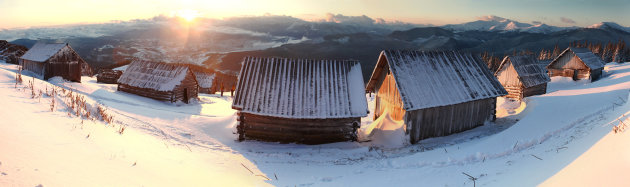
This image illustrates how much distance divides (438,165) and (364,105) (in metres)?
7.26

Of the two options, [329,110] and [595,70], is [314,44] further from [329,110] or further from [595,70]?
[329,110]

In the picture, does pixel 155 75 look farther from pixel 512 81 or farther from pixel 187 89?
pixel 512 81

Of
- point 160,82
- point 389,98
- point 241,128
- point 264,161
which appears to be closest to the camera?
point 264,161

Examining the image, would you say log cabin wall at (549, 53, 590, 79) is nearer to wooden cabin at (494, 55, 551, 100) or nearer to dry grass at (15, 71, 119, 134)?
wooden cabin at (494, 55, 551, 100)

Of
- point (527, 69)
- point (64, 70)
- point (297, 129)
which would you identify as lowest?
point (297, 129)

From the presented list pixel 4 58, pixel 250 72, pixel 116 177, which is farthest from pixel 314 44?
pixel 116 177

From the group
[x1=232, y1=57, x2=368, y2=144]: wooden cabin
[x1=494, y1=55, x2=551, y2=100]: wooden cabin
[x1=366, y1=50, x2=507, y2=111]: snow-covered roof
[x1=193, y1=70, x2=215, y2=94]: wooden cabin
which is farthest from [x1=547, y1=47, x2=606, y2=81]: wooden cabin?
[x1=193, y1=70, x2=215, y2=94]: wooden cabin

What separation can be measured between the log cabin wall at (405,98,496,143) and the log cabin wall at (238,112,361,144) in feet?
9.55

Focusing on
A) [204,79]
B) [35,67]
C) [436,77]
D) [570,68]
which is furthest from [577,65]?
[35,67]

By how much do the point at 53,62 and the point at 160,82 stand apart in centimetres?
1435

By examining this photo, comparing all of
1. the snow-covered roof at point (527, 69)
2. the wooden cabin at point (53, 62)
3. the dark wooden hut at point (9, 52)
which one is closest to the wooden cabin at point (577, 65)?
the snow-covered roof at point (527, 69)

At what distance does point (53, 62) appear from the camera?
113 feet

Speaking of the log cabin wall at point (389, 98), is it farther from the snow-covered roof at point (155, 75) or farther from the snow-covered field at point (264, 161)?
the snow-covered roof at point (155, 75)

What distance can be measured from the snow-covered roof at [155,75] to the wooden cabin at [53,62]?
8.21 meters
